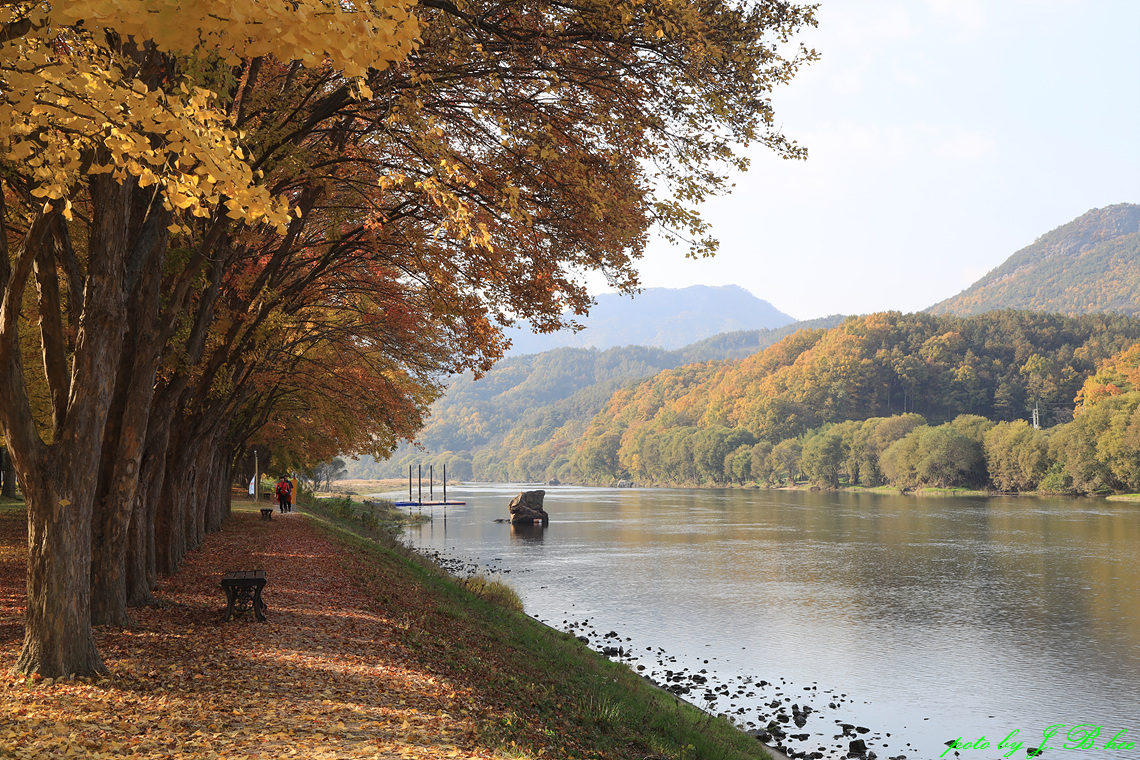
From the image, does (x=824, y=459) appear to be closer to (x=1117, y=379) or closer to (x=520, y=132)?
(x=1117, y=379)

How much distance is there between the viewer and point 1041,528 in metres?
44.7

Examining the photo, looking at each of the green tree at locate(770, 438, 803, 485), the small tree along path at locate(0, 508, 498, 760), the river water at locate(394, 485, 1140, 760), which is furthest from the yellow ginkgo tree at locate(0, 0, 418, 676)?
the green tree at locate(770, 438, 803, 485)

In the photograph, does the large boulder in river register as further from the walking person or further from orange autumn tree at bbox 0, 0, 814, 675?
orange autumn tree at bbox 0, 0, 814, 675

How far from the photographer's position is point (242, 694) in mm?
7648

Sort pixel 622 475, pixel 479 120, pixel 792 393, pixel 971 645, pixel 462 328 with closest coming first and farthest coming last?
pixel 479 120
pixel 462 328
pixel 971 645
pixel 792 393
pixel 622 475

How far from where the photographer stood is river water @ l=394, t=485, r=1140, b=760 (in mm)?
14648

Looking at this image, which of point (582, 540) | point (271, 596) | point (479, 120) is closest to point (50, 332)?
point (479, 120)

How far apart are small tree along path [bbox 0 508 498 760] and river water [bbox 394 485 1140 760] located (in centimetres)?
738

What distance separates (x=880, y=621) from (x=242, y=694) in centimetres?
1923

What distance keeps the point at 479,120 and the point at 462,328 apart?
22.5 feet

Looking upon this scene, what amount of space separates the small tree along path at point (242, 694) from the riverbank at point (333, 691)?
2cm

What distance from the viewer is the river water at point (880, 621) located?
48.1 feet

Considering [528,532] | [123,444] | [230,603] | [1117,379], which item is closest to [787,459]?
[1117,379]

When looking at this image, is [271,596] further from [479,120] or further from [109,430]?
[479,120]
